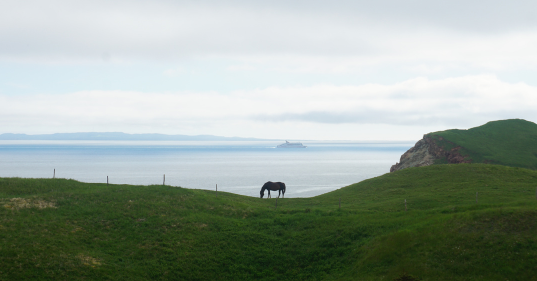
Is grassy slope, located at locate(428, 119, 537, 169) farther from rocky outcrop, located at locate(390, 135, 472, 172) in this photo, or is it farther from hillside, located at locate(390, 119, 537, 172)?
rocky outcrop, located at locate(390, 135, 472, 172)

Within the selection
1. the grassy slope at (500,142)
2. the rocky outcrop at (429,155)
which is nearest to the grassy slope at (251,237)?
the grassy slope at (500,142)

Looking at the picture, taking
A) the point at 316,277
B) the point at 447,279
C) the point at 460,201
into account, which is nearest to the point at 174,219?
the point at 316,277

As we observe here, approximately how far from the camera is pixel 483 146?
2908 inches

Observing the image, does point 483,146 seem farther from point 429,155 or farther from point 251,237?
point 251,237

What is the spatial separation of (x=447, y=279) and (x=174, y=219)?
20398mm

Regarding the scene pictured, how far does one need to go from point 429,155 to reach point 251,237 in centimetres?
6307

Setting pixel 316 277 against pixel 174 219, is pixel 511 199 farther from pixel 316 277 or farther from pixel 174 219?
pixel 174 219

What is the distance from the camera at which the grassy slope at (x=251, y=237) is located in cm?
1950

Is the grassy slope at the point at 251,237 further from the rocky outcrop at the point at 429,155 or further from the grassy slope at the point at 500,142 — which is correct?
the rocky outcrop at the point at 429,155

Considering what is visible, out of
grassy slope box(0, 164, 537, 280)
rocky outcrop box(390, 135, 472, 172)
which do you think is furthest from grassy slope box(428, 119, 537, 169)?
grassy slope box(0, 164, 537, 280)

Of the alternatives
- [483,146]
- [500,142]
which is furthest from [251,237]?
[500,142]

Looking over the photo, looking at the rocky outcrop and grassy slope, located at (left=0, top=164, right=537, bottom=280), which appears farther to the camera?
the rocky outcrop

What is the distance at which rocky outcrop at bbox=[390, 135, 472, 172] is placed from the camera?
7138 cm

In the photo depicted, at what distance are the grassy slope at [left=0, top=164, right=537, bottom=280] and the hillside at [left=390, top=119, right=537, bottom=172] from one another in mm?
35513
